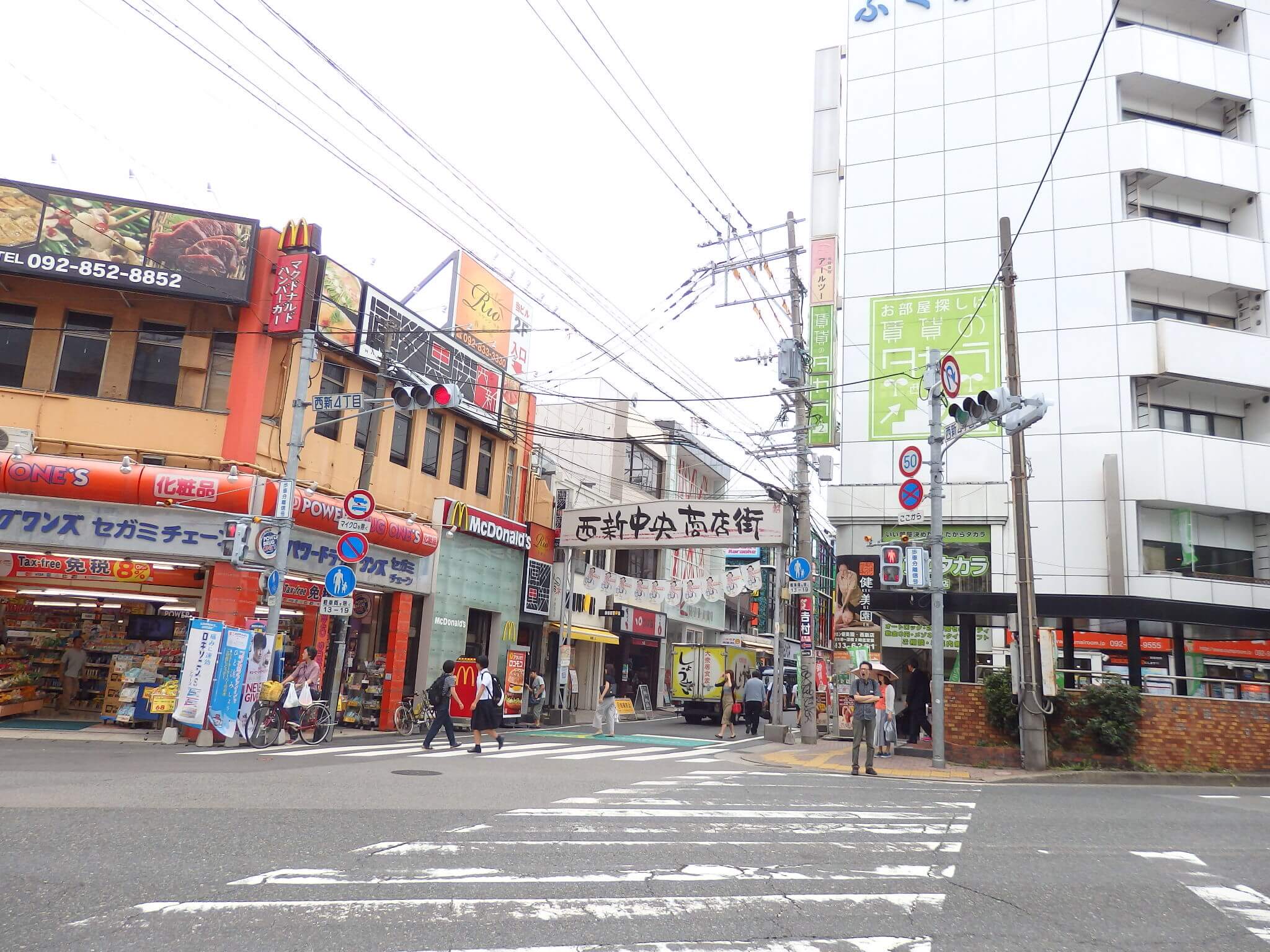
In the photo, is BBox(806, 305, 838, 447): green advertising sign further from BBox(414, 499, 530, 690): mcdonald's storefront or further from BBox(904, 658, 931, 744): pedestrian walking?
BBox(414, 499, 530, 690): mcdonald's storefront

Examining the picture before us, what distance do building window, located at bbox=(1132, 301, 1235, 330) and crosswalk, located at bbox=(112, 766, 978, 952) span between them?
25.5 meters

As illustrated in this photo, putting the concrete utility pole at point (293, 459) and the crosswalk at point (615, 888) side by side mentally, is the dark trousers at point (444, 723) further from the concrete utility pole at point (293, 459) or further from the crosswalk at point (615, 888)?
the crosswalk at point (615, 888)

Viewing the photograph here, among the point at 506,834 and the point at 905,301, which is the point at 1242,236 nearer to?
the point at 905,301

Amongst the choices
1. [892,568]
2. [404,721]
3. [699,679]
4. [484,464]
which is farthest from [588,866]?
[699,679]

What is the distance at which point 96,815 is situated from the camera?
8.08m

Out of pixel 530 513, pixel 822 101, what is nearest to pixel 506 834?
pixel 530 513

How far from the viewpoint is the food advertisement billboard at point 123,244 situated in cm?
1761

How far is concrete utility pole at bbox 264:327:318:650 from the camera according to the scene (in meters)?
17.0

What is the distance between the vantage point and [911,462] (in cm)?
1917

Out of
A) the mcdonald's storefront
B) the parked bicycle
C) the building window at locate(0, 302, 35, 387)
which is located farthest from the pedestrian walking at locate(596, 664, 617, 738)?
the building window at locate(0, 302, 35, 387)

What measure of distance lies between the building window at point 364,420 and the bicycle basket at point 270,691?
6776mm

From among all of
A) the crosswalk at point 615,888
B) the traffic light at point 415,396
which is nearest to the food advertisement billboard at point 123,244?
the traffic light at point 415,396

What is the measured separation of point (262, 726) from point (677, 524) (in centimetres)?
1373

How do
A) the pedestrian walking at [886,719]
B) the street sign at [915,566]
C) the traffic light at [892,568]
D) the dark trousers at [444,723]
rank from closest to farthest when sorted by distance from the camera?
the dark trousers at [444,723]
the traffic light at [892,568]
the street sign at [915,566]
the pedestrian walking at [886,719]
